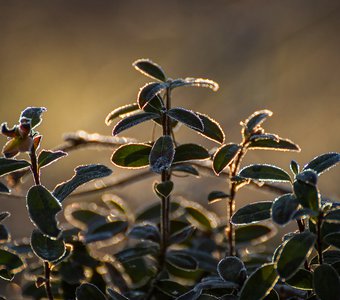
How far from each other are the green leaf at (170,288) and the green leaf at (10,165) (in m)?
0.34

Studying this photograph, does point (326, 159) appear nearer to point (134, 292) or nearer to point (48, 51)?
point (134, 292)

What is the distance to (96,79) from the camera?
205 inches

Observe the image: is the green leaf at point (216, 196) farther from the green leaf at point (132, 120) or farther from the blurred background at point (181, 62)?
the blurred background at point (181, 62)

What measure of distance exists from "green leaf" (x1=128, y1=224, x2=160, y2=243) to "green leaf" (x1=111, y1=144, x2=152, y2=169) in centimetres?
19

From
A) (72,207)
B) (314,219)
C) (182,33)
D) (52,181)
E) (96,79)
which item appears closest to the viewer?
(314,219)

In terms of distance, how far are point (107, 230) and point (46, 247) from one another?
350 mm

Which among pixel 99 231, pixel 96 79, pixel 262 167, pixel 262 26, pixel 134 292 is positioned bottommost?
pixel 134 292

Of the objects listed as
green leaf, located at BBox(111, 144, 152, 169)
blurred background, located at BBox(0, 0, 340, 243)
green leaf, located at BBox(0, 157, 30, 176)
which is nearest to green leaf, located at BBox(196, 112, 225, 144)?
green leaf, located at BBox(111, 144, 152, 169)

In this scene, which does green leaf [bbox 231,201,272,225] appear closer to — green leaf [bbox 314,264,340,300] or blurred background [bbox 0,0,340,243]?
green leaf [bbox 314,264,340,300]

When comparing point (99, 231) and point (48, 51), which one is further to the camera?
point (48, 51)

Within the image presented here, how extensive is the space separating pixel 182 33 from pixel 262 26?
2.27 feet

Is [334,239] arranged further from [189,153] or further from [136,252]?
[136,252]

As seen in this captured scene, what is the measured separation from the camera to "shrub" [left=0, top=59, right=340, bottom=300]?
0.93m

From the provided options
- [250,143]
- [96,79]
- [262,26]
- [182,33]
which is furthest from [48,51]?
[250,143]
